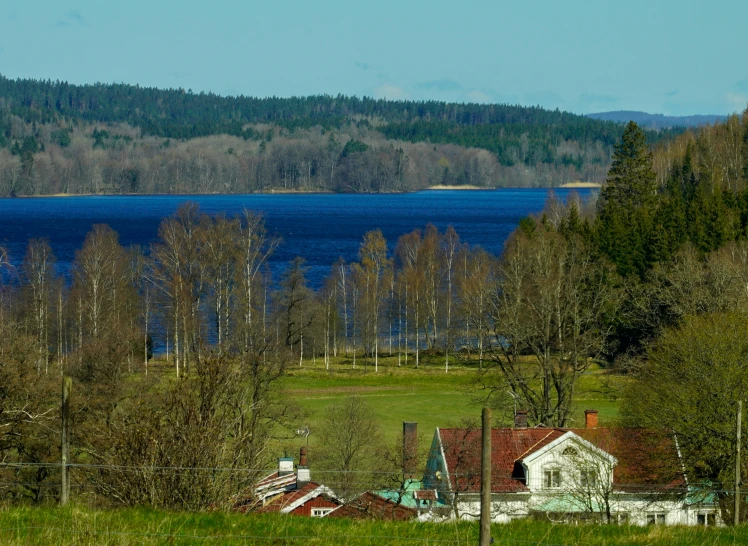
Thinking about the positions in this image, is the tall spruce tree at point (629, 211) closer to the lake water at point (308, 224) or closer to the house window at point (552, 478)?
the lake water at point (308, 224)

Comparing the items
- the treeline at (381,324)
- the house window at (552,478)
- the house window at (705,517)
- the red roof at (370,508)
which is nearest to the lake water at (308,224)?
the treeline at (381,324)

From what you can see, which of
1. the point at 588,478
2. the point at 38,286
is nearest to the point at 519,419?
the point at 588,478

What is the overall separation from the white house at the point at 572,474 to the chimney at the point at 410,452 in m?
0.47

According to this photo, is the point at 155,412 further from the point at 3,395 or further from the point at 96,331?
the point at 96,331

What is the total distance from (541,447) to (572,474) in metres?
3.39

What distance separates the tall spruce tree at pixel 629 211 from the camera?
5706 centimetres

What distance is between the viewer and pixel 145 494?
10.8m

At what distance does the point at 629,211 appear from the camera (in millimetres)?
65500

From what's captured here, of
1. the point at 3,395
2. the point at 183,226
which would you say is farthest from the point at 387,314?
the point at 3,395

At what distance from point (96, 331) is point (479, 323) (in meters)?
22.2

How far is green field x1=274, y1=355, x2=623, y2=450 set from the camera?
126 feet

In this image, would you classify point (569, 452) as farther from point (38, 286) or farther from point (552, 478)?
point (38, 286)

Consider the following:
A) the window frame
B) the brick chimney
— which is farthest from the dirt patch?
the window frame

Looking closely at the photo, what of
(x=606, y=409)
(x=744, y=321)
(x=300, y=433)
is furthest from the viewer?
(x=606, y=409)
